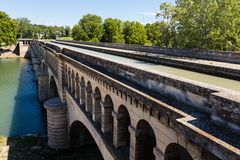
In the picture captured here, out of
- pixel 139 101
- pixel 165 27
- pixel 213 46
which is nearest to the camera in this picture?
pixel 139 101

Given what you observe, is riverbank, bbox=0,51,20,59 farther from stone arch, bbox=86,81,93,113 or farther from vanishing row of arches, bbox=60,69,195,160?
stone arch, bbox=86,81,93,113

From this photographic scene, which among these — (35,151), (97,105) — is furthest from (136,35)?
(97,105)

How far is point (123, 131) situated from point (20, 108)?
31559 mm

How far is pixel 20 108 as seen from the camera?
40625 millimetres

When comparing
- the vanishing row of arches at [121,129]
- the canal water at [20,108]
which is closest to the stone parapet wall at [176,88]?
the vanishing row of arches at [121,129]

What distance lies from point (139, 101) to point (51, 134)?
19704 mm

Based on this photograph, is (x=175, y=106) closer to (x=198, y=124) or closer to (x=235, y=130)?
(x=198, y=124)

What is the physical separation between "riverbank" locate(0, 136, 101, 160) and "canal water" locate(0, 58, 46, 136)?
3.19 metres

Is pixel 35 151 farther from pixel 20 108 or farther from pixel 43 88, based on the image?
pixel 43 88

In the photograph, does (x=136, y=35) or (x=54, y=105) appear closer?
(x=54, y=105)

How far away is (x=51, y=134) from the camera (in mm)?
27422

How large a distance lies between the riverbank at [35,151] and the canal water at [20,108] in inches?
126

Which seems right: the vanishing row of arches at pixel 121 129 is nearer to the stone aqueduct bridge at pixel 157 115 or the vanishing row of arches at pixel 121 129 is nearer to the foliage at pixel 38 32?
the stone aqueduct bridge at pixel 157 115

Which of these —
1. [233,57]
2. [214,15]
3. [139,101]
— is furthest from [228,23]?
[139,101]
